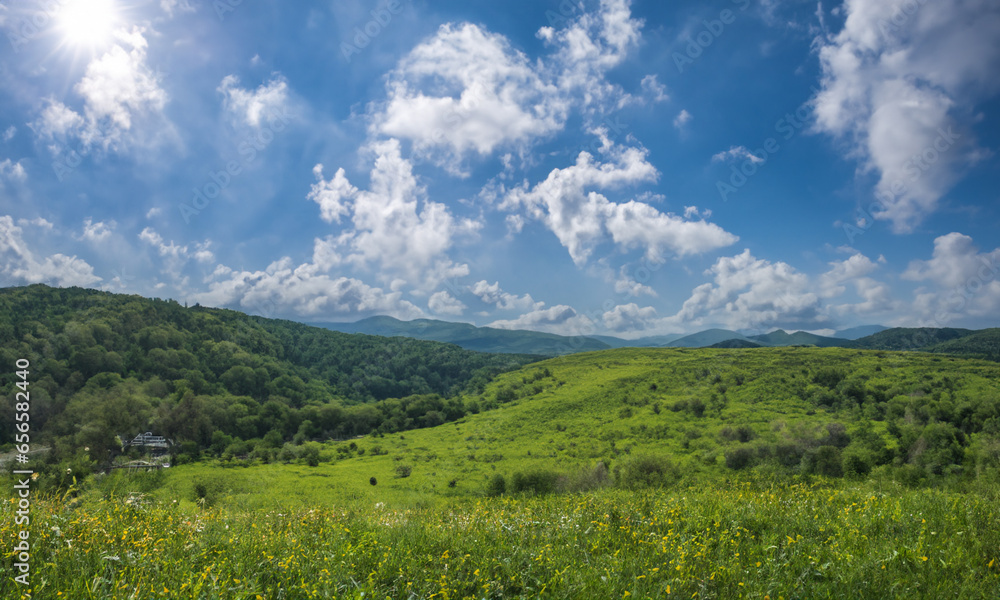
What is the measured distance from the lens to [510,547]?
6453 millimetres

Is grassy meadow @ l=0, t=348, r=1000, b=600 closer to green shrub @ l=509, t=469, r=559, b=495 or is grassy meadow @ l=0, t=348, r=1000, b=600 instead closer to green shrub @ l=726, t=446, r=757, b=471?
green shrub @ l=509, t=469, r=559, b=495

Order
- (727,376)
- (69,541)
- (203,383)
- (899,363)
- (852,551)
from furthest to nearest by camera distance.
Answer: (203,383) < (727,376) < (899,363) < (852,551) < (69,541)

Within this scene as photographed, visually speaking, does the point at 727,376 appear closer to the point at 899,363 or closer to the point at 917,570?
the point at 899,363

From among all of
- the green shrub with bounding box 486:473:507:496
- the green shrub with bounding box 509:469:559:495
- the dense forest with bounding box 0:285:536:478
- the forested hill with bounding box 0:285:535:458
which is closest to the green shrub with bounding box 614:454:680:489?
the green shrub with bounding box 509:469:559:495

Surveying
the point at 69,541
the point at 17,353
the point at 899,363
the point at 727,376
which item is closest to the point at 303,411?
the point at 17,353

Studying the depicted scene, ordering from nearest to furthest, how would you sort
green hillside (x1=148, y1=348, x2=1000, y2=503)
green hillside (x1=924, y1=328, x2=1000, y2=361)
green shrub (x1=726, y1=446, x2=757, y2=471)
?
green hillside (x1=148, y1=348, x2=1000, y2=503) < green shrub (x1=726, y1=446, x2=757, y2=471) < green hillside (x1=924, y1=328, x2=1000, y2=361)

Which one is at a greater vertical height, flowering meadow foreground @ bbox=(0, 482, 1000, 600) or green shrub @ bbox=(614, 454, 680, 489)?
flowering meadow foreground @ bbox=(0, 482, 1000, 600)

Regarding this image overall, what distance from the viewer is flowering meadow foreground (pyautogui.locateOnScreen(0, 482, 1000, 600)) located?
5.07 metres

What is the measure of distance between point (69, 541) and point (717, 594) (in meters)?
8.25

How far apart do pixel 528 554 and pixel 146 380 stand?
174 metres

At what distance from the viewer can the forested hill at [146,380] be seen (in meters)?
101

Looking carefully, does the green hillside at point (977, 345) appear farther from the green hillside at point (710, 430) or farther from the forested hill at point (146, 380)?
the forested hill at point (146, 380)

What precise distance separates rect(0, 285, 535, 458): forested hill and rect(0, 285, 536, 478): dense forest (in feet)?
0.99

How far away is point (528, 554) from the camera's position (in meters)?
6.21
